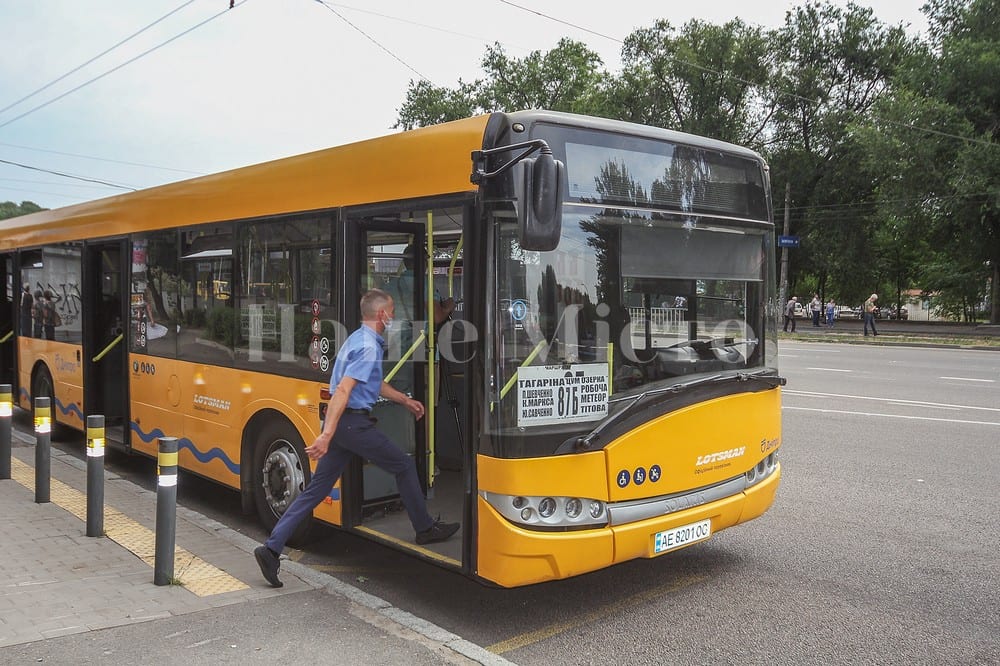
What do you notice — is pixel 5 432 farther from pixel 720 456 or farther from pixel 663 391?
pixel 720 456

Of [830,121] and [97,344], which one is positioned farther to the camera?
[830,121]

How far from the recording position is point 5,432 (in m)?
8.02

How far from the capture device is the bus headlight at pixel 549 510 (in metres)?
4.41

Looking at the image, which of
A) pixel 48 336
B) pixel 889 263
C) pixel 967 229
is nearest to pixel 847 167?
pixel 967 229

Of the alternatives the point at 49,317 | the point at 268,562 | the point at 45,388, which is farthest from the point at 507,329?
the point at 45,388

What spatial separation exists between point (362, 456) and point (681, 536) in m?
1.96

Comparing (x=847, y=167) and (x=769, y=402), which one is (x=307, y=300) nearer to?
(x=769, y=402)

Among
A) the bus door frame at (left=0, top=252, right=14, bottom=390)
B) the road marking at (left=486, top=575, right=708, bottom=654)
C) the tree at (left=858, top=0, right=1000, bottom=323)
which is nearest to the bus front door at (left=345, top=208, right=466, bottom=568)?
the road marking at (left=486, top=575, right=708, bottom=654)

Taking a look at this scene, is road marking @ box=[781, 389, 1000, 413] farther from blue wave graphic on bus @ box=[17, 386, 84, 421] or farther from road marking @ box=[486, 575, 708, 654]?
blue wave graphic on bus @ box=[17, 386, 84, 421]

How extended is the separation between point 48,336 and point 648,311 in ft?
27.1

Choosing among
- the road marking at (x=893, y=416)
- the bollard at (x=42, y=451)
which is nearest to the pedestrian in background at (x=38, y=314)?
the bollard at (x=42, y=451)

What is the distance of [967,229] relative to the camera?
36000 millimetres

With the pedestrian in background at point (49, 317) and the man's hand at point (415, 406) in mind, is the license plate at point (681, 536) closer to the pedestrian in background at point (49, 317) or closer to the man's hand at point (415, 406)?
the man's hand at point (415, 406)

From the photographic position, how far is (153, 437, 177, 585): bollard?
205 inches
